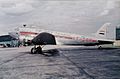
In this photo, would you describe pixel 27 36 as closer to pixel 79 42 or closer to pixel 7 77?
pixel 79 42

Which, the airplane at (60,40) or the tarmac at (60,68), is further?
the airplane at (60,40)

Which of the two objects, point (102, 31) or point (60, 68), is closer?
point (60, 68)

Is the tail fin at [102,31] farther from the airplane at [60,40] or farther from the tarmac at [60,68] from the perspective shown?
the tarmac at [60,68]

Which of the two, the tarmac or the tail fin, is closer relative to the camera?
the tarmac

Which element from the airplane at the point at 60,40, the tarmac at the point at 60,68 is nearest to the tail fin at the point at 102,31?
the airplane at the point at 60,40

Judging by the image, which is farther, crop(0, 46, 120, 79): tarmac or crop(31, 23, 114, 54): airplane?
crop(31, 23, 114, 54): airplane

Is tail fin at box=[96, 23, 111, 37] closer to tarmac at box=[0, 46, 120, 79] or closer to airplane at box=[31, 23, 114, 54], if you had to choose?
airplane at box=[31, 23, 114, 54]

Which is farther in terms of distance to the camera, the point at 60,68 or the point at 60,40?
the point at 60,40

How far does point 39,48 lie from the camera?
1161 inches

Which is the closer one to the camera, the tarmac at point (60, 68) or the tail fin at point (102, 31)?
the tarmac at point (60, 68)

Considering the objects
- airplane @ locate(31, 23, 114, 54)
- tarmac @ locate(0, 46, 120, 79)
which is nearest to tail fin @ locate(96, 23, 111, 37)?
airplane @ locate(31, 23, 114, 54)

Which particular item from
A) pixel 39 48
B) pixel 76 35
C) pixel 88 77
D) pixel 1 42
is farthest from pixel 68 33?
pixel 1 42

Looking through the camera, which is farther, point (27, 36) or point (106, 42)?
point (106, 42)

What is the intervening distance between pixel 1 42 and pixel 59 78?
78.5 metres
